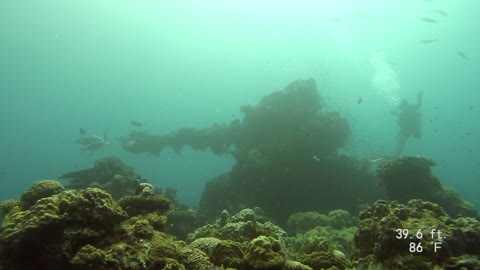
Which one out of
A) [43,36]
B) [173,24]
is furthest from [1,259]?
[43,36]

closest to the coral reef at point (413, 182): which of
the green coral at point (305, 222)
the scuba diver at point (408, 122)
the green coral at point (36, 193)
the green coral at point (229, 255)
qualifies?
the green coral at point (305, 222)

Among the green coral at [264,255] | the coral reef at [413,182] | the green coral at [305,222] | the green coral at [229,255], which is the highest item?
the green coral at [264,255]

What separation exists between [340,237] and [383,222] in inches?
280

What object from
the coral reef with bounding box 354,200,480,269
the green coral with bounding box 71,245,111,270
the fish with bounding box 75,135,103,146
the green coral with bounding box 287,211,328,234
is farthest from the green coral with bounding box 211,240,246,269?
the fish with bounding box 75,135,103,146

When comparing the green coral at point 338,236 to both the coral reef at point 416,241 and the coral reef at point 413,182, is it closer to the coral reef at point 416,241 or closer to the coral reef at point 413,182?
the coral reef at point 413,182

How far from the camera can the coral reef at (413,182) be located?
14.5 meters

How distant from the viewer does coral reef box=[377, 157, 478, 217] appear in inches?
572

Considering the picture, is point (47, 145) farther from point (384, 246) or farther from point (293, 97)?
point (384, 246)

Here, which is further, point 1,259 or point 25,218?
point 25,218

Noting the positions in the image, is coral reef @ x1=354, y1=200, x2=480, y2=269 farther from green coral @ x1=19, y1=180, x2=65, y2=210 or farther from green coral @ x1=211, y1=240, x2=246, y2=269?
green coral @ x1=19, y1=180, x2=65, y2=210

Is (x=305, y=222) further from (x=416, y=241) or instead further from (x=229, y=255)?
(x=416, y=241)

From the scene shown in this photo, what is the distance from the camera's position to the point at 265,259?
547 cm

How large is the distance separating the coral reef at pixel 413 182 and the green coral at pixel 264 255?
414 inches

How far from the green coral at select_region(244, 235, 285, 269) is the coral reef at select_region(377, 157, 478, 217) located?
34.5 ft
